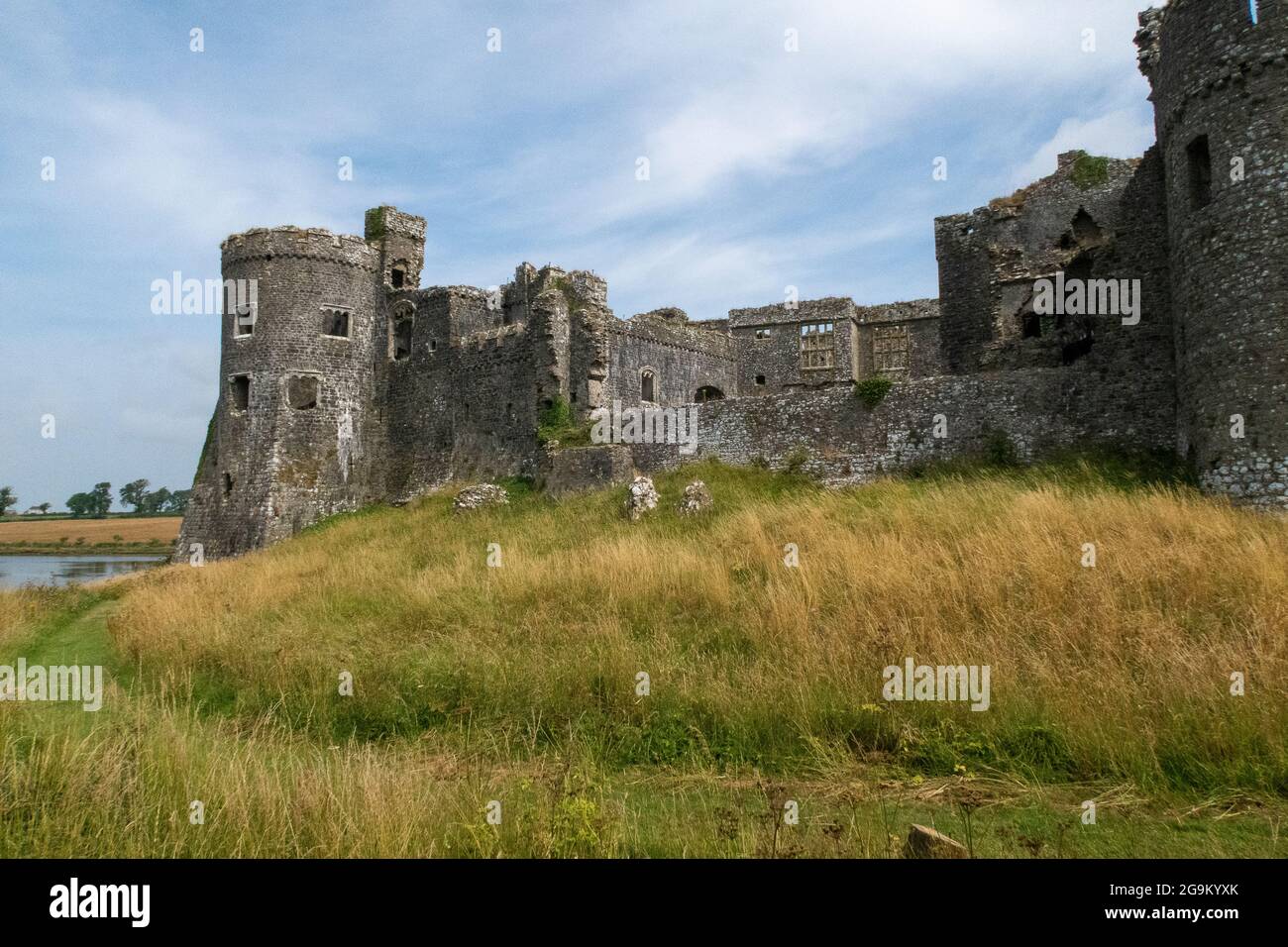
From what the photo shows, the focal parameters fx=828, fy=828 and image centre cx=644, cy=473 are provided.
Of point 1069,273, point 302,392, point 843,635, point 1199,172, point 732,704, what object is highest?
point 1069,273

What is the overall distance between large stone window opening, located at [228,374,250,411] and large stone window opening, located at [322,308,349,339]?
3153 millimetres

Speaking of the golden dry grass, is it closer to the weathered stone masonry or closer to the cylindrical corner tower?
the weathered stone masonry

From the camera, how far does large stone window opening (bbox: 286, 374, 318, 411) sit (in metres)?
27.4

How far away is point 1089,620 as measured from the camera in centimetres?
730

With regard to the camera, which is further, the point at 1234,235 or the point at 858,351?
the point at 858,351

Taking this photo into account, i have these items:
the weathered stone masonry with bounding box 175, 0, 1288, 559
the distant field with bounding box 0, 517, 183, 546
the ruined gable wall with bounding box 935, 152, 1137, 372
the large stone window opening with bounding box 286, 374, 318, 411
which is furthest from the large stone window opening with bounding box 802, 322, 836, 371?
the distant field with bounding box 0, 517, 183, 546

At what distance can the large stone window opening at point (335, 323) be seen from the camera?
27.9 metres

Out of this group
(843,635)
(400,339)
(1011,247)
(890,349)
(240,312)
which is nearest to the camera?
(843,635)

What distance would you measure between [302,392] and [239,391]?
226cm

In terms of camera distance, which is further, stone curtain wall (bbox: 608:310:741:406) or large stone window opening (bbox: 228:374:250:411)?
large stone window opening (bbox: 228:374:250:411)

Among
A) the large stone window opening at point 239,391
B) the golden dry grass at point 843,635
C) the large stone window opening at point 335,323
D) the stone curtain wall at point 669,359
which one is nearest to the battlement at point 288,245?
the large stone window opening at point 335,323

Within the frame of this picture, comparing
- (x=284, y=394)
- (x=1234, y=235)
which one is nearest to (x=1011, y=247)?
(x=1234, y=235)

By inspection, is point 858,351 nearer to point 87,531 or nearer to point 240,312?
point 240,312

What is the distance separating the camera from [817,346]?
111 ft
